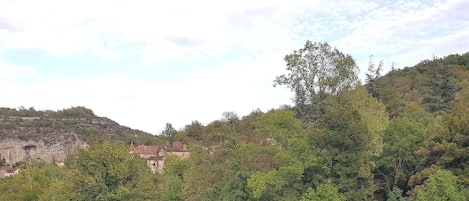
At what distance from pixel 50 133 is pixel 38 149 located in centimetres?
749

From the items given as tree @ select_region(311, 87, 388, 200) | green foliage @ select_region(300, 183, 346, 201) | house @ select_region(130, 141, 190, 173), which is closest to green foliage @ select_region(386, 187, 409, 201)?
A: tree @ select_region(311, 87, 388, 200)

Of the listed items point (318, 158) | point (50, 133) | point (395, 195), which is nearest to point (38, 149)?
point (50, 133)

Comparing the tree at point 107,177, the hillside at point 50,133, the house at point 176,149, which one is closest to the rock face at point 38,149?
the hillside at point 50,133

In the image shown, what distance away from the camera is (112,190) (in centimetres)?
2916

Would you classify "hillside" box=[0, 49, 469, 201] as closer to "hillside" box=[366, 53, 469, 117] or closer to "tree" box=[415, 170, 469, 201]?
"tree" box=[415, 170, 469, 201]

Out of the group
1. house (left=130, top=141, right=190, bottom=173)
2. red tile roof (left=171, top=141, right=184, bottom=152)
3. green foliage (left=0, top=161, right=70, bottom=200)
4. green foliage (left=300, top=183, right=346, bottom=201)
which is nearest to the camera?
green foliage (left=300, top=183, right=346, bottom=201)

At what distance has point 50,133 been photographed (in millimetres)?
133125

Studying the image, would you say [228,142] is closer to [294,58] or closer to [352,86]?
[294,58]

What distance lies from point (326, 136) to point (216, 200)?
27.2 feet

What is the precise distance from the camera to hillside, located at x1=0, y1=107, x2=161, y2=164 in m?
124

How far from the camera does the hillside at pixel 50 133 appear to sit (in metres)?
124

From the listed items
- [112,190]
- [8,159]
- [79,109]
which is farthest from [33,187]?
[79,109]

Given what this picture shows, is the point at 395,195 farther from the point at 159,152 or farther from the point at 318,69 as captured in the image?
the point at 159,152

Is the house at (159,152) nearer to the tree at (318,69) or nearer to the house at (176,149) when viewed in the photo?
the house at (176,149)
